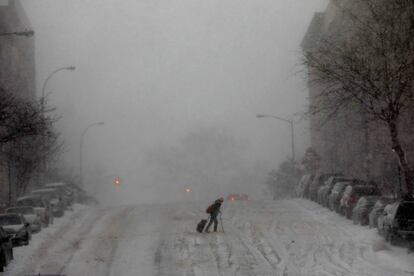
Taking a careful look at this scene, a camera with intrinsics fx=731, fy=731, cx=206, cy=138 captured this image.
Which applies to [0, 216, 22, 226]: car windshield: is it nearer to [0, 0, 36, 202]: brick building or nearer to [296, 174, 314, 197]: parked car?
[296, 174, 314, 197]: parked car

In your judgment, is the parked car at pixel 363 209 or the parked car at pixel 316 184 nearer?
the parked car at pixel 363 209

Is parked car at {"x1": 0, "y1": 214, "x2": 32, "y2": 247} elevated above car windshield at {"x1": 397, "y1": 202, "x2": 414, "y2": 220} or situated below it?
below

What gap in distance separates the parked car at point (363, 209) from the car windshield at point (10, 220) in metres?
12.4

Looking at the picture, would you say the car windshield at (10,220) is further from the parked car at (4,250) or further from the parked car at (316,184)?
the parked car at (316,184)

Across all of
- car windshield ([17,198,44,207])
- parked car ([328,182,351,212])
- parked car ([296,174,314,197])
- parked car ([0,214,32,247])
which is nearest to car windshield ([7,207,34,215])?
car windshield ([17,198,44,207])

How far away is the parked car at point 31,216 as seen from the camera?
91.0 feet

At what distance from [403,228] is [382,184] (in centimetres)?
3203

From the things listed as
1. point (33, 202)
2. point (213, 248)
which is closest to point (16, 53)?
point (33, 202)

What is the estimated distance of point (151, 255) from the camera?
72.1ft

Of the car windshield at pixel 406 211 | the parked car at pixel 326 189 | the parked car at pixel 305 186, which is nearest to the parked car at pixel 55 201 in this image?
the parked car at pixel 326 189

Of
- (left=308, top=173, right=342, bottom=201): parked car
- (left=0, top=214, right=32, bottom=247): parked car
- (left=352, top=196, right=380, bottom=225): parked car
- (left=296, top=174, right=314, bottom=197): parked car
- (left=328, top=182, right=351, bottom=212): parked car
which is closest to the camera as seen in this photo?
(left=0, top=214, right=32, bottom=247): parked car

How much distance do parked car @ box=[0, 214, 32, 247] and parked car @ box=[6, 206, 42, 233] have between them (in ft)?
6.63

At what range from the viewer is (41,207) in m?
30.8

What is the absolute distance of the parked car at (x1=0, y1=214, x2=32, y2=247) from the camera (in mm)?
23641
